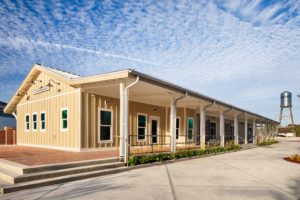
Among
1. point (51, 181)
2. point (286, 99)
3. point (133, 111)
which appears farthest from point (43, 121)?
point (286, 99)

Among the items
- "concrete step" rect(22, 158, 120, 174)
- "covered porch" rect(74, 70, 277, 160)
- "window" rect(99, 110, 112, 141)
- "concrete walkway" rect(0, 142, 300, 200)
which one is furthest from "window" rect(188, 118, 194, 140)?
"concrete step" rect(22, 158, 120, 174)

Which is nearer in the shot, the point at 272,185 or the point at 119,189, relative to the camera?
the point at 119,189

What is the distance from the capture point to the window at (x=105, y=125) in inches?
448

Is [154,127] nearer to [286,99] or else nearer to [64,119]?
[64,119]

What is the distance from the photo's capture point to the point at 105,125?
37.8ft

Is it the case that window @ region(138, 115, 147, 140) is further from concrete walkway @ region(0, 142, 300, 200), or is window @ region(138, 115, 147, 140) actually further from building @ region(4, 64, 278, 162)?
concrete walkway @ region(0, 142, 300, 200)

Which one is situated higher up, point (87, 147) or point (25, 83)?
point (25, 83)

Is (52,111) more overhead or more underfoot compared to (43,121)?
more overhead

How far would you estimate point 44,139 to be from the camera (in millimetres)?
12953

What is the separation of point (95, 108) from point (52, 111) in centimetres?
298

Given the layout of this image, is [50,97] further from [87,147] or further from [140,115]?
[140,115]

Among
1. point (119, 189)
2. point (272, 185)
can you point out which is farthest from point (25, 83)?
point (272, 185)

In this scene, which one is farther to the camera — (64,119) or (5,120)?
(5,120)

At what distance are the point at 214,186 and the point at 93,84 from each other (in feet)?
20.9
